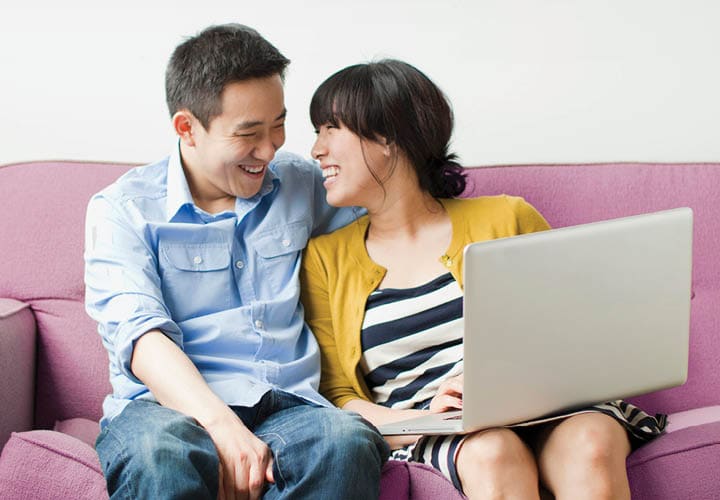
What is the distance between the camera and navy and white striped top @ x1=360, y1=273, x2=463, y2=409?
70.1 inches

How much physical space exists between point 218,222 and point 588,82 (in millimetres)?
957

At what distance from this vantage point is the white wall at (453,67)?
2291 millimetres

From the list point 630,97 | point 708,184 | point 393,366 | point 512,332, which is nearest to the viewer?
point 512,332

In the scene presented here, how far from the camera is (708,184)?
2.01 m

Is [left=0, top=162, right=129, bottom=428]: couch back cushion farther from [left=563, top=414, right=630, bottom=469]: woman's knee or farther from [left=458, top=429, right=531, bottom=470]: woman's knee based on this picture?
[left=563, top=414, right=630, bottom=469]: woman's knee

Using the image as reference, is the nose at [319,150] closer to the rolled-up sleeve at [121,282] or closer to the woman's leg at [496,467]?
the rolled-up sleeve at [121,282]

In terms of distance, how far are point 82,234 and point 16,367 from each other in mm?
306

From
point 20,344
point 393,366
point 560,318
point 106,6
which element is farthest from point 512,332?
point 106,6

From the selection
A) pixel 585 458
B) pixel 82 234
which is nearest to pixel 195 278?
pixel 82 234

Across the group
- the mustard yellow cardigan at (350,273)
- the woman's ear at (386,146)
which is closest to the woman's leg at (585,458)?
the mustard yellow cardigan at (350,273)

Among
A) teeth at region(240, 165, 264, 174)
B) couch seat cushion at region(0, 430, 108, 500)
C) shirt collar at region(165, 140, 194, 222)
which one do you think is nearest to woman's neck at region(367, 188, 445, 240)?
teeth at region(240, 165, 264, 174)

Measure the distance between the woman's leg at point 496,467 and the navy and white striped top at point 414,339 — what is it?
244 mm

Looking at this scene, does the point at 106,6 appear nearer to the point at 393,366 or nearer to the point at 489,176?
the point at 489,176

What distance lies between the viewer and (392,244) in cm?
189
